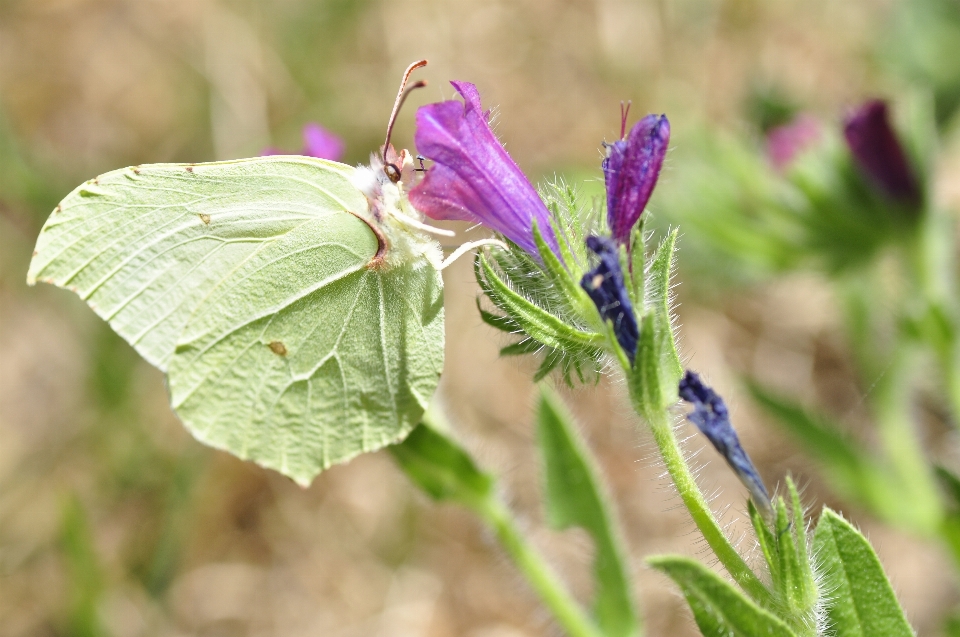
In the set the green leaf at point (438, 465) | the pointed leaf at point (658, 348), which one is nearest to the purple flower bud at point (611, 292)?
the pointed leaf at point (658, 348)

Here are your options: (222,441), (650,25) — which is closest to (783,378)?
(650,25)

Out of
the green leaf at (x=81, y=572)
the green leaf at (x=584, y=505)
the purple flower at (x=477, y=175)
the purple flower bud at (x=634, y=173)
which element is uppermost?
the purple flower bud at (x=634, y=173)

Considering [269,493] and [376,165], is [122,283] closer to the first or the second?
[376,165]

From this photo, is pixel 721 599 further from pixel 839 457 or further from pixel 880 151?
pixel 880 151

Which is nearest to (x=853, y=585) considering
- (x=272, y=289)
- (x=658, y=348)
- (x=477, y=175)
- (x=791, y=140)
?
(x=658, y=348)

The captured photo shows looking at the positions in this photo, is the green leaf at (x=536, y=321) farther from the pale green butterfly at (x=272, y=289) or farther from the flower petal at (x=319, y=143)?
the flower petal at (x=319, y=143)

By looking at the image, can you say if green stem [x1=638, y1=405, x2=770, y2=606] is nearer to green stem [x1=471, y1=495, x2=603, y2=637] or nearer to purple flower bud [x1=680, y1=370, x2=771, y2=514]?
purple flower bud [x1=680, y1=370, x2=771, y2=514]
